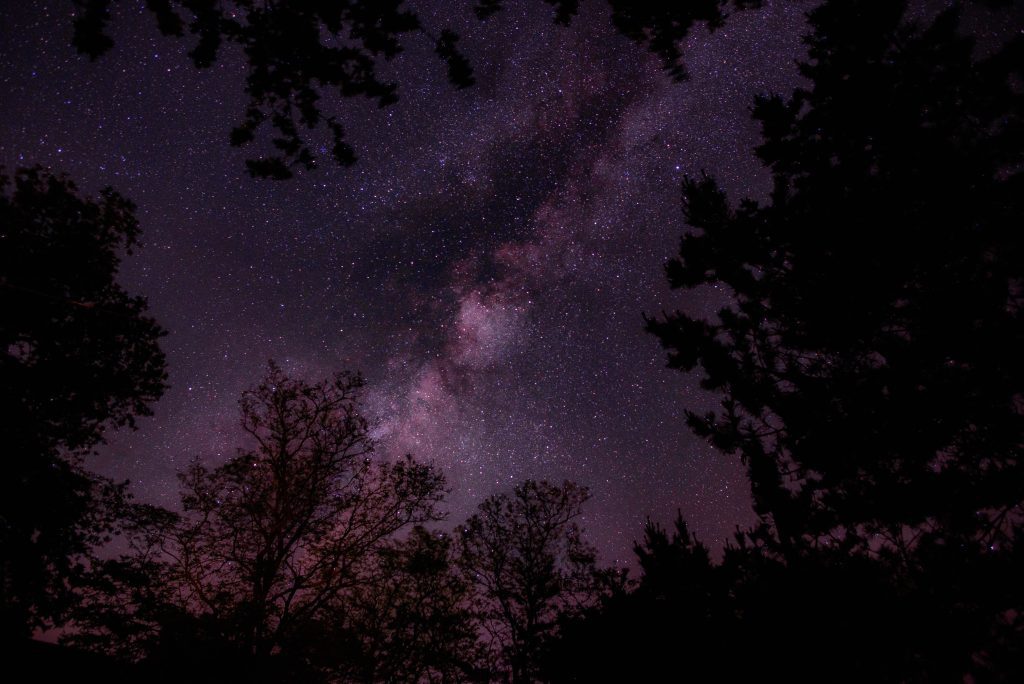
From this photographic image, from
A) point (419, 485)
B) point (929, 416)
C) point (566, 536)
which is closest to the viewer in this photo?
point (929, 416)

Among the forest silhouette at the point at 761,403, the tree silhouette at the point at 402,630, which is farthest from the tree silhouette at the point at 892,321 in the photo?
the tree silhouette at the point at 402,630

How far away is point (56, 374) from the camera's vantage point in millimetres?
11867

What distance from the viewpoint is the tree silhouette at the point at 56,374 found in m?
10.8

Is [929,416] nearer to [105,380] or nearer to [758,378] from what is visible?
[758,378]

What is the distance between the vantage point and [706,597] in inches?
343

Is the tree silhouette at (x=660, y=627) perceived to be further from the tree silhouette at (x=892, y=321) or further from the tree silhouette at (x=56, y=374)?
the tree silhouette at (x=56, y=374)

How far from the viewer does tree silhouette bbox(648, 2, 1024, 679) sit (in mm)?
6742

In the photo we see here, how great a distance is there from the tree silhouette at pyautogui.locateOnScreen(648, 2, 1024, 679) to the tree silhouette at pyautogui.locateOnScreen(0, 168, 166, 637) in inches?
612

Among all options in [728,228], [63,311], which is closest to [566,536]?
[728,228]

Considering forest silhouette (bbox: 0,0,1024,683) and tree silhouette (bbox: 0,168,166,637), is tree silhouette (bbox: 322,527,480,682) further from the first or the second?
tree silhouette (bbox: 0,168,166,637)

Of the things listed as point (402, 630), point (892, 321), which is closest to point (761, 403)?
point (892, 321)

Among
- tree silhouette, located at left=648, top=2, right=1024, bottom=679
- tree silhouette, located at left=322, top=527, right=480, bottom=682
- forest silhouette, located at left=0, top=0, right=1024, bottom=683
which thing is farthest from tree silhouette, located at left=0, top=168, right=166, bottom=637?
tree silhouette, located at left=648, top=2, right=1024, bottom=679

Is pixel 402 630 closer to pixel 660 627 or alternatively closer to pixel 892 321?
pixel 660 627

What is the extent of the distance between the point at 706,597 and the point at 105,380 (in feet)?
54.1
